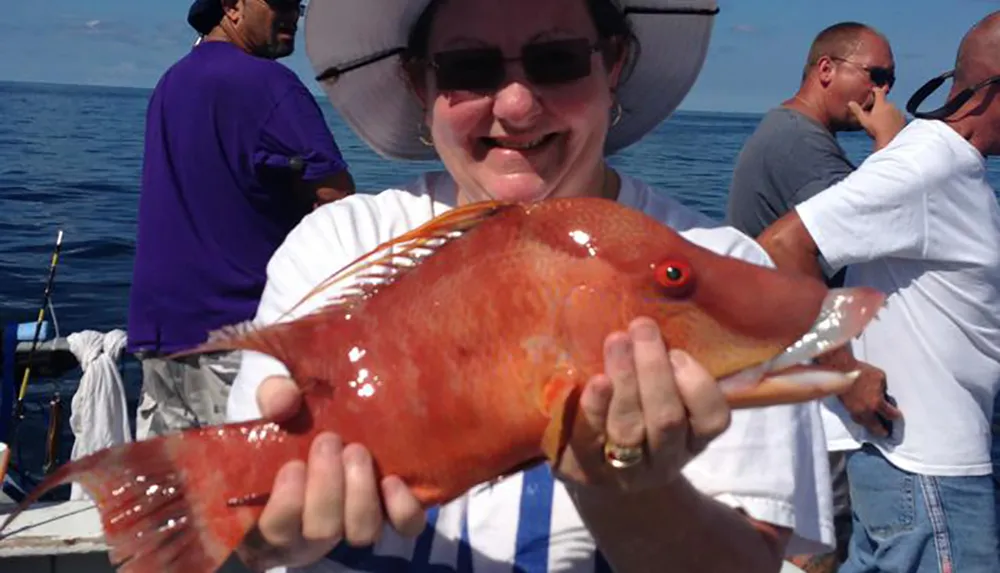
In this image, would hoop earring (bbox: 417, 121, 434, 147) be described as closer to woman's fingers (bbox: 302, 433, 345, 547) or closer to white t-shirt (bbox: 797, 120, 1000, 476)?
woman's fingers (bbox: 302, 433, 345, 547)

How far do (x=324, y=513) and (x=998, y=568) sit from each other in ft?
10.5

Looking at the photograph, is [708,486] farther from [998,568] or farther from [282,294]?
[998,568]

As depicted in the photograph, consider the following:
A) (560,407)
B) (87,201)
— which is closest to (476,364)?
(560,407)

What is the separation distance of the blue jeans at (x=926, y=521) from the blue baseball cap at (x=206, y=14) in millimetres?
3423

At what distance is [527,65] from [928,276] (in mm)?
2405

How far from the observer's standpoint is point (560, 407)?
1.46 meters

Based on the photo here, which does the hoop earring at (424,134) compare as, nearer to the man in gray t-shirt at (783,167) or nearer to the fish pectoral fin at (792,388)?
the fish pectoral fin at (792,388)

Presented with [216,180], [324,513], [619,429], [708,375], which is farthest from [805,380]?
[216,180]

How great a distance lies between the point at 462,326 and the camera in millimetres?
1534

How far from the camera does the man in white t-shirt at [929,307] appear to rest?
3.65 m

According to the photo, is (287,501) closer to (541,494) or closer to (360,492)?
(360,492)

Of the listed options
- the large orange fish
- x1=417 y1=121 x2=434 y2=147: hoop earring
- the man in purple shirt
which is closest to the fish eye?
the large orange fish

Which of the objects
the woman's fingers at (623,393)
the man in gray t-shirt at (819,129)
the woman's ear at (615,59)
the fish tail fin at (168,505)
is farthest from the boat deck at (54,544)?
the man in gray t-shirt at (819,129)

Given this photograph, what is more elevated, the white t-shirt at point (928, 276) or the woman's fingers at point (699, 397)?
the woman's fingers at point (699, 397)
